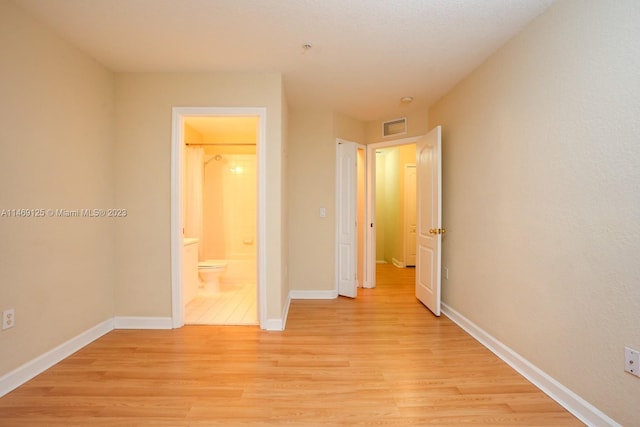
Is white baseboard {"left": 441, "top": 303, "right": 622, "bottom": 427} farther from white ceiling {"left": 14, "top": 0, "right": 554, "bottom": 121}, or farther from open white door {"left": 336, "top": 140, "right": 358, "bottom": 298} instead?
white ceiling {"left": 14, "top": 0, "right": 554, "bottom": 121}

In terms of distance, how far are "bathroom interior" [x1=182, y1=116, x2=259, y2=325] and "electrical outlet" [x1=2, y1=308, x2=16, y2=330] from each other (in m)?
2.17

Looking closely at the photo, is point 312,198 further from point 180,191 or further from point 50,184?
point 50,184

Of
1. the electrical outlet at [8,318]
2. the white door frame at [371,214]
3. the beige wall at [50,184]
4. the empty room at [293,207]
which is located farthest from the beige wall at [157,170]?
the white door frame at [371,214]

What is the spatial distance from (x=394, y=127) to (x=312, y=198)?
1584 mm

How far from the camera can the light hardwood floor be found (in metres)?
1.68

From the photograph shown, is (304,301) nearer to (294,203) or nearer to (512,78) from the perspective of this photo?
(294,203)

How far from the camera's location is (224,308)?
352cm

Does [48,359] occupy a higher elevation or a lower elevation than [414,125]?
lower

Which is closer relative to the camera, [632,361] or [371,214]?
[632,361]

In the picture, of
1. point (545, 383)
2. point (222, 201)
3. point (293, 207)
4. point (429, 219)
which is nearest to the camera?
point (545, 383)

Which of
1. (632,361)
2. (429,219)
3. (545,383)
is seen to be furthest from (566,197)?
(429,219)

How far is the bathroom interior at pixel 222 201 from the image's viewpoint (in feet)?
14.8

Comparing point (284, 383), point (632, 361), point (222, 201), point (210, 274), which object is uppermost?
point (222, 201)

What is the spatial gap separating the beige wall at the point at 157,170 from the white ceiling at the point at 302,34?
0.16 metres
